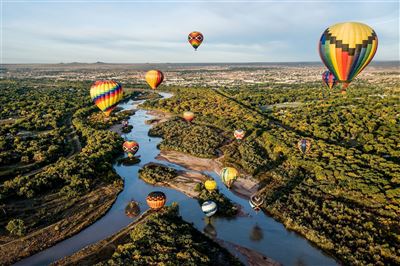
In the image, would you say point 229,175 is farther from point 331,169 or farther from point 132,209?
point 331,169

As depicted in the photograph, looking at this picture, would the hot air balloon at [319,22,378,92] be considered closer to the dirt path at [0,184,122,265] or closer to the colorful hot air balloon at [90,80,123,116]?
the dirt path at [0,184,122,265]

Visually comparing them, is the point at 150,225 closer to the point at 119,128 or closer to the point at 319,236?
the point at 319,236

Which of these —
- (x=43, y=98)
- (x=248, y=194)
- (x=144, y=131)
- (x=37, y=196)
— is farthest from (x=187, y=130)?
(x=43, y=98)

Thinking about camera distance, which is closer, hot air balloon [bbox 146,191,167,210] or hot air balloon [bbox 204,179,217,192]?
hot air balloon [bbox 146,191,167,210]

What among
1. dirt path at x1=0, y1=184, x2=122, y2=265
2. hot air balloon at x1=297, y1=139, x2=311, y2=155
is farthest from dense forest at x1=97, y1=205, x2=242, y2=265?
hot air balloon at x1=297, y1=139, x2=311, y2=155

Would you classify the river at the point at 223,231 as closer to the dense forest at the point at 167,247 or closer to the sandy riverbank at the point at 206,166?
the sandy riverbank at the point at 206,166

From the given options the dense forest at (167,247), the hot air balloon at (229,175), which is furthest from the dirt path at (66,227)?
the hot air balloon at (229,175)

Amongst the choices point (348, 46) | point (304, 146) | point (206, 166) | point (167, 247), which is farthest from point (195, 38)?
point (167, 247)
